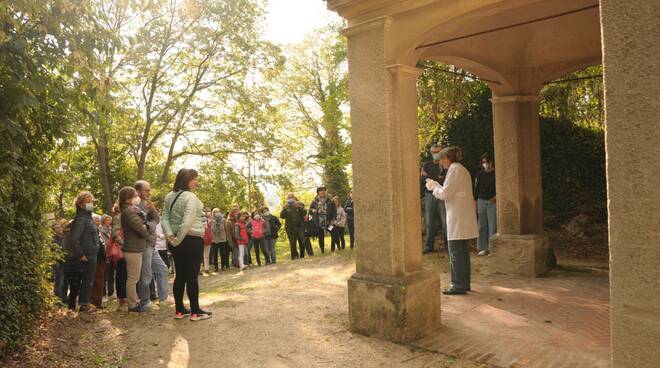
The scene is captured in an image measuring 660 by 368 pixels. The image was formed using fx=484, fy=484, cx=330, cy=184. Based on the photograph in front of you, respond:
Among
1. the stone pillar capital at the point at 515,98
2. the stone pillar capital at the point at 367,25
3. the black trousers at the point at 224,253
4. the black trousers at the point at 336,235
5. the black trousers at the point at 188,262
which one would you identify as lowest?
the black trousers at the point at 224,253

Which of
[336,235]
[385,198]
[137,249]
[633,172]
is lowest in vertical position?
[336,235]

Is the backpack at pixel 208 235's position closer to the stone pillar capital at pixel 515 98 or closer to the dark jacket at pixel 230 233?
the dark jacket at pixel 230 233

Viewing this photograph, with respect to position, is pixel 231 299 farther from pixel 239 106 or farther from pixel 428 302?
pixel 239 106

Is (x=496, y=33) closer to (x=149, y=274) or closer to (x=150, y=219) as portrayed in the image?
(x=150, y=219)

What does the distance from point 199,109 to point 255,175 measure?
164 inches

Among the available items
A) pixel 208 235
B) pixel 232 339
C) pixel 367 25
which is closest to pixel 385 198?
pixel 367 25

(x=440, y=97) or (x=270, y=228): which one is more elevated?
(x=440, y=97)

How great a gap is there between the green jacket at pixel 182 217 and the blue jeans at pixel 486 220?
19.1ft

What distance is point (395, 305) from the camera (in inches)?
203

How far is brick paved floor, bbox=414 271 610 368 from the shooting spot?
460 centimetres

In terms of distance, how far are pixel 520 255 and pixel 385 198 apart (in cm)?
387

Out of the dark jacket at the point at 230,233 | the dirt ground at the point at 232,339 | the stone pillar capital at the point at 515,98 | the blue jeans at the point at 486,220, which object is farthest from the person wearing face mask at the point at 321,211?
the stone pillar capital at the point at 515,98

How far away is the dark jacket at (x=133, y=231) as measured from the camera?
263 inches

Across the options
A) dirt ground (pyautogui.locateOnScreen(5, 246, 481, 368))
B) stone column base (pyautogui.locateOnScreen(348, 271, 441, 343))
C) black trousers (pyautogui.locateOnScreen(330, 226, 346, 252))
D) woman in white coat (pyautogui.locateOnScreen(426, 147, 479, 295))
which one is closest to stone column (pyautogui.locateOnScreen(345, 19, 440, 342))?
stone column base (pyautogui.locateOnScreen(348, 271, 441, 343))
